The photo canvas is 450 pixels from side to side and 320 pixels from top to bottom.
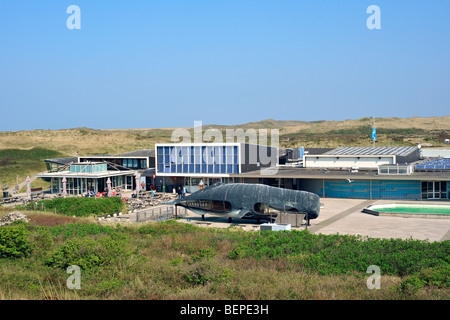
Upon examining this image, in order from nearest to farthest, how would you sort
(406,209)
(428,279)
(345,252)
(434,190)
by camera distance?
(428,279) < (345,252) < (406,209) < (434,190)

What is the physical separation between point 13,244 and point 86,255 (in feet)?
14.3

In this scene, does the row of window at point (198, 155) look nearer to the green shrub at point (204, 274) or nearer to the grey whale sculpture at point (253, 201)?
the grey whale sculpture at point (253, 201)

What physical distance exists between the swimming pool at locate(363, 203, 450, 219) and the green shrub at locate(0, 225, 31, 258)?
25.8 meters

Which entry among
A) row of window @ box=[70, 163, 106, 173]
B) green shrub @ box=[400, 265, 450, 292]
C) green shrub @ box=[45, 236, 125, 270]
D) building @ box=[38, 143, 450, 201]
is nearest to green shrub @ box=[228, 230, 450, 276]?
green shrub @ box=[400, 265, 450, 292]

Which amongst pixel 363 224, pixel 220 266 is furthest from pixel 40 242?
pixel 363 224

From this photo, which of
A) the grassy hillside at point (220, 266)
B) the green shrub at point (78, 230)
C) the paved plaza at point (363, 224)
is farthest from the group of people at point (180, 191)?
the grassy hillside at point (220, 266)

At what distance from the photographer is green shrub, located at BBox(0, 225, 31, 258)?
19281 millimetres

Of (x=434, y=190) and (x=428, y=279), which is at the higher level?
(x=428, y=279)

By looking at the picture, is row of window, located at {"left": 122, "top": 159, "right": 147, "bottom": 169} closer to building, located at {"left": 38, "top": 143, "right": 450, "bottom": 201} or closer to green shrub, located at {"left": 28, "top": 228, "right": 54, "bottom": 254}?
building, located at {"left": 38, "top": 143, "right": 450, "bottom": 201}

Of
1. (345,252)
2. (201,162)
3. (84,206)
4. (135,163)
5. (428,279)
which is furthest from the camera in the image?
(135,163)

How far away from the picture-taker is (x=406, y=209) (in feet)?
127

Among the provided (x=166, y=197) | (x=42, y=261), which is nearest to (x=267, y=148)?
(x=166, y=197)

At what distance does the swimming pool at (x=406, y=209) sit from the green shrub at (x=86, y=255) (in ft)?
78.3

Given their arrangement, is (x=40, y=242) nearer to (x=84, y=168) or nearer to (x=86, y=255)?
(x=86, y=255)
